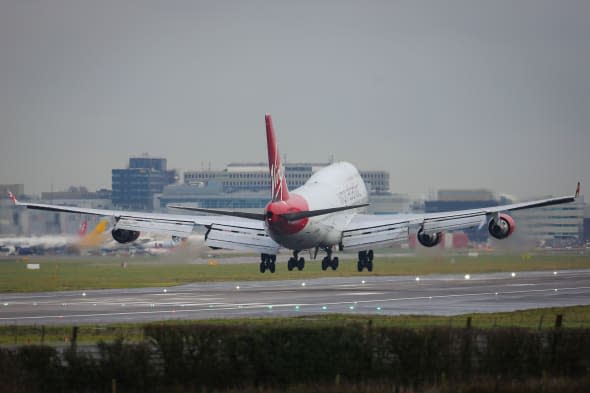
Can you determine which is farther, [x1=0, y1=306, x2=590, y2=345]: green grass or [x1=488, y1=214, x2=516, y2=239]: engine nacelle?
[x1=488, y1=214, x2=516, y2=239]: engine nacelle

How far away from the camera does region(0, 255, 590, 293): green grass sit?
274 ft

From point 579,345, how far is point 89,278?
58492mm

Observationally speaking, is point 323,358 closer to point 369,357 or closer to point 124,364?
point 369,357

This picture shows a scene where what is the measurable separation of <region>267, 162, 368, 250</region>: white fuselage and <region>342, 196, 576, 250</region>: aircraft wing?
114 cm

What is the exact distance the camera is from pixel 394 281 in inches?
3282

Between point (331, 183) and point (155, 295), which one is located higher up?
point (331, 183)

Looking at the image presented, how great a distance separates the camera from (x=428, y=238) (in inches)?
3243

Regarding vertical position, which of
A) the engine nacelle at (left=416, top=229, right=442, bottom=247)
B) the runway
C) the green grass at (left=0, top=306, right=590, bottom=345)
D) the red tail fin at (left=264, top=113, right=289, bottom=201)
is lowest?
the runway

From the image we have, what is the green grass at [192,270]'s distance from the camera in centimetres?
8338

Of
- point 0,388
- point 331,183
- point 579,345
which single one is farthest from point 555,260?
point 0,388

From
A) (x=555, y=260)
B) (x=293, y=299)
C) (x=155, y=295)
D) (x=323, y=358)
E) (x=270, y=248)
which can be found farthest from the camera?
(x=555, y=260)

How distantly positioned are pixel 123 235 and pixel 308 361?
49602 millimetres

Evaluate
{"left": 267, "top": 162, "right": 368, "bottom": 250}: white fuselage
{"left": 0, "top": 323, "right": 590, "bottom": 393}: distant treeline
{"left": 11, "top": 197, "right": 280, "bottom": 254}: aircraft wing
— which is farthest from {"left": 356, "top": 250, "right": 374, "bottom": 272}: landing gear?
{"left": 0, "top": 323, "right": 590, "bottom": 393}: distant treeline

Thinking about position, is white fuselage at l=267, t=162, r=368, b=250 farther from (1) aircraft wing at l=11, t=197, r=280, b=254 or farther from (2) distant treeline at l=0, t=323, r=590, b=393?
(2) distant treeline at l=0, t=323, r=590, b=393
